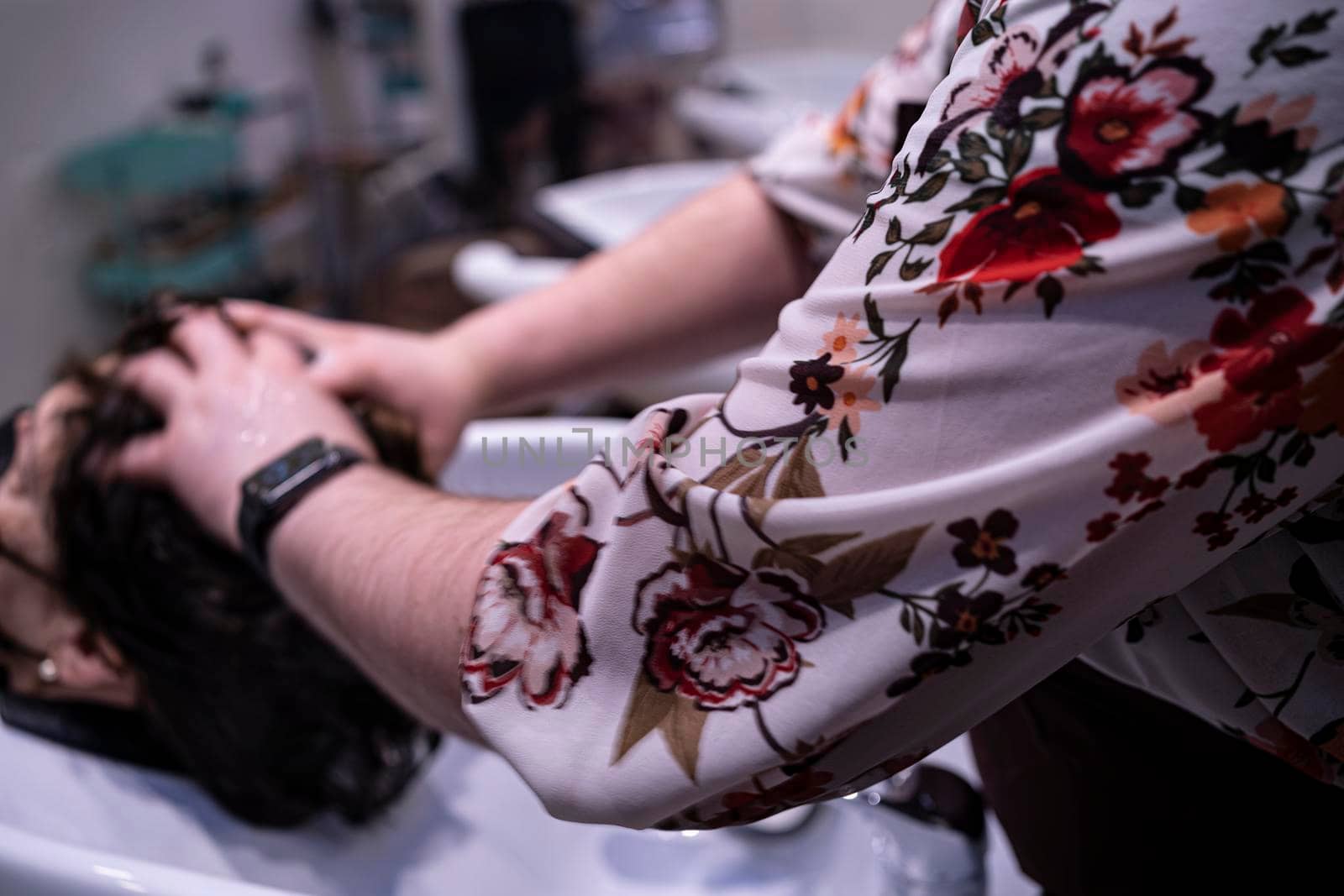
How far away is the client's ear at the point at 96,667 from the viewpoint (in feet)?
1.89

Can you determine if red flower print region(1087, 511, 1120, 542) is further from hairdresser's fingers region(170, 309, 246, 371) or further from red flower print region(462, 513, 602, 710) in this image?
hairdresser's fingers region(170, 309, 246, 371)

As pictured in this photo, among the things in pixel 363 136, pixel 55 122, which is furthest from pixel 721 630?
pixel 363 136

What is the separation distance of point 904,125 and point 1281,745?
0.37m

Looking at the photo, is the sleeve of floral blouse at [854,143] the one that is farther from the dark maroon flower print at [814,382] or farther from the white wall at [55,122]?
the white wall at [55,122]

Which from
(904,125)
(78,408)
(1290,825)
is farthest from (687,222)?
(1290,825)

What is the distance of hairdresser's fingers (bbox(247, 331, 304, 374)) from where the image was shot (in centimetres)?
59

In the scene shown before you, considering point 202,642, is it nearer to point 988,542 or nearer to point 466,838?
point 466,838

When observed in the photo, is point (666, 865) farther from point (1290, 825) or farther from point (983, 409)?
point (983, 409)

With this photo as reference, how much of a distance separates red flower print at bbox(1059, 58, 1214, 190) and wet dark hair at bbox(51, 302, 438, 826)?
0.48m

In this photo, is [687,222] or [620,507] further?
[687,222]

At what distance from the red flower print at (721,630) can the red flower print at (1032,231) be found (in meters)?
0.11

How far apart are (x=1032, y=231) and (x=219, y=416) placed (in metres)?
0.47

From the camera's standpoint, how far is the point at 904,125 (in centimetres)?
55

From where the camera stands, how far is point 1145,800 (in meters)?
0.46
